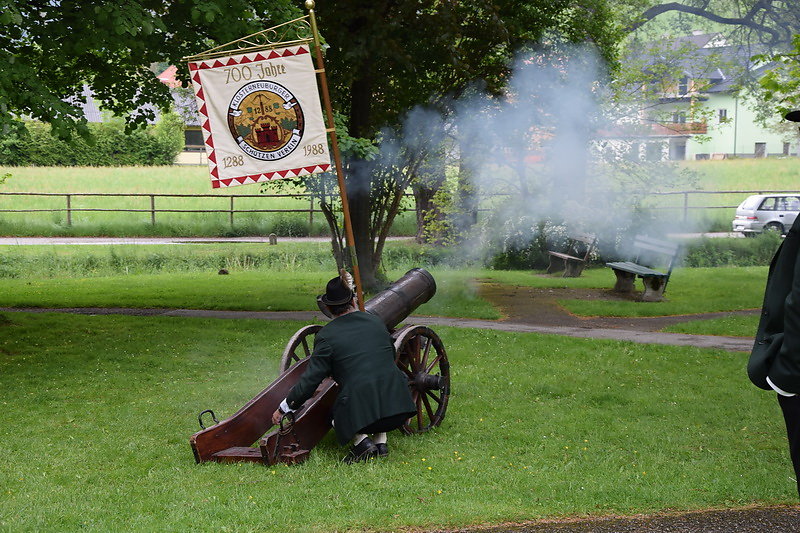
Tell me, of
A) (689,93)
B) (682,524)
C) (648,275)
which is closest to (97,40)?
(682,524)

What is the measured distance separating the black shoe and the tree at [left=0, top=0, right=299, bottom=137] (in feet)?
15.7

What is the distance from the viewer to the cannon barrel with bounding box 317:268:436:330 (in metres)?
7.52

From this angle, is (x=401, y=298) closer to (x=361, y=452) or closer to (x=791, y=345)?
(x=361, y=452)

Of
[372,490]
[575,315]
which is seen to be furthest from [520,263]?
[372,490]

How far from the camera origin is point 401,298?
7.70 metres

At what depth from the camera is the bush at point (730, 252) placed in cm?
2258

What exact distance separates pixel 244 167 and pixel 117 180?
3225cm

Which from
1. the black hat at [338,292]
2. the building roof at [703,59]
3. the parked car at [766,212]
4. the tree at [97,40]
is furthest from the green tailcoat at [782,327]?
the parked car at [766,212]

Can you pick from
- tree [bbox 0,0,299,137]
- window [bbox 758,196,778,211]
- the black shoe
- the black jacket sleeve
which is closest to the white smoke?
tree [bbox 0,0,299,137]

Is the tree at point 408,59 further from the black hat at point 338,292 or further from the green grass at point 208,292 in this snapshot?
the black hat at point 338,292

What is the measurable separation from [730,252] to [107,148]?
28.3 meters

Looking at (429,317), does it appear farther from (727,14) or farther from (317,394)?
(727,14)

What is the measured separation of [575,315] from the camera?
1410cm

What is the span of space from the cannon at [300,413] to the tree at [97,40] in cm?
407
